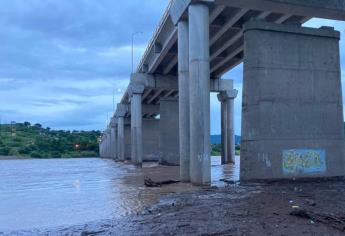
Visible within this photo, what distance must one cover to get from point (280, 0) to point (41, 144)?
131 meters

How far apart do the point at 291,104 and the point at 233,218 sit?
1053 centimetres

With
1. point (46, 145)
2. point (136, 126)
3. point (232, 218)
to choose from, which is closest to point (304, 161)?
point (232, 218)

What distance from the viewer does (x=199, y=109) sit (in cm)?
1842

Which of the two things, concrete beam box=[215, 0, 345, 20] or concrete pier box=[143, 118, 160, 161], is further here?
concrete pier box=[143, 118, 160, 161]

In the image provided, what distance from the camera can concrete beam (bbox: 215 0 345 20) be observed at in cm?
1953

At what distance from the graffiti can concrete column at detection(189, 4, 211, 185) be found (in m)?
3.34

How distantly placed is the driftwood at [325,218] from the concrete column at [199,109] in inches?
368

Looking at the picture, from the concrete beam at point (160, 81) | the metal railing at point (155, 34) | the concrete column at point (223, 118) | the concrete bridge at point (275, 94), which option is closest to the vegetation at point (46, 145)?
the concrete column at point (223, 118)

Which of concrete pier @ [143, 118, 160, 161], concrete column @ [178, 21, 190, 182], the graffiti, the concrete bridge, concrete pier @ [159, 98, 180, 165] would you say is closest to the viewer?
the concrete bridge

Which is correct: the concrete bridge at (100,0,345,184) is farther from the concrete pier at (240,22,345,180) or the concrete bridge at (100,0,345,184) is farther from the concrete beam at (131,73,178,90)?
the concrete beam at (131,73,178,90)

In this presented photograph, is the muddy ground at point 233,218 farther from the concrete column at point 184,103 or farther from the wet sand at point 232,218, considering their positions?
the concrete column at point 184,103

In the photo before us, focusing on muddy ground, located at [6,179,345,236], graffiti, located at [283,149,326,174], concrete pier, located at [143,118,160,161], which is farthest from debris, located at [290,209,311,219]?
concrete pier, located at [143,118,160,161]

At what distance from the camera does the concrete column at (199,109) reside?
1847cm

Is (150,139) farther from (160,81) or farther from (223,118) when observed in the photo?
(160,81)
